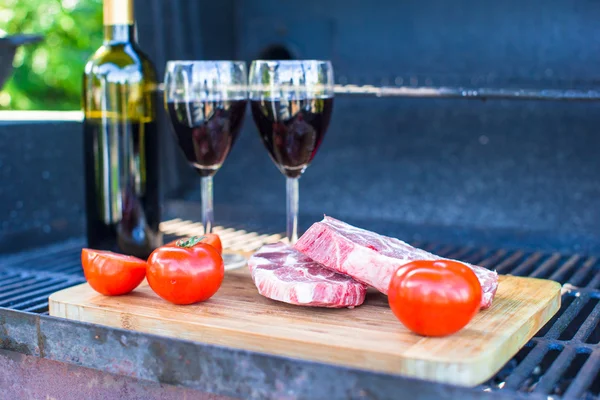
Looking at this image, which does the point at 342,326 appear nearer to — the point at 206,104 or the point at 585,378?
the point at 585,378

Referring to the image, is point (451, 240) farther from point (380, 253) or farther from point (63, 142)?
point (63, 142)

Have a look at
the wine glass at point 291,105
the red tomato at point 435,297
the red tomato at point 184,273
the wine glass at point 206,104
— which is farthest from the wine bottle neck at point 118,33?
the red tomato at point 435,297

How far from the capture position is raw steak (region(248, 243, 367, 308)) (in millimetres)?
1105

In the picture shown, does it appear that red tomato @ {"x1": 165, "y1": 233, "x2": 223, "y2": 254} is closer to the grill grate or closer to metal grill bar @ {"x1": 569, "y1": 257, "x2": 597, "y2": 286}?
the grill grate

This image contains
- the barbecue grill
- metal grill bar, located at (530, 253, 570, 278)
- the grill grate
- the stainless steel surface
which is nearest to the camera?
the grill grate

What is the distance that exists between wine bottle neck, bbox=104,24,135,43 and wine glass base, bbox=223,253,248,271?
483mm

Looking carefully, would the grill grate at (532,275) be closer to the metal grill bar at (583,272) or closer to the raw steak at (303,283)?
the metal grill bar at (583,272)

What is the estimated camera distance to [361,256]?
111cm

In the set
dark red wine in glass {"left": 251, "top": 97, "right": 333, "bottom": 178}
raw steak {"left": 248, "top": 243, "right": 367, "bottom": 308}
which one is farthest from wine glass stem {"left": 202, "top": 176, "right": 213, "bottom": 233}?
raw steak {"left": 248, "top": 243, "right": 367, "bottom": 308}

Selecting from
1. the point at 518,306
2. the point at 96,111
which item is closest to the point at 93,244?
the point at 96,111

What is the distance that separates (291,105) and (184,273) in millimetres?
383

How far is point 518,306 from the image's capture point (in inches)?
44.8

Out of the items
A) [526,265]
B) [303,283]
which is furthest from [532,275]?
[303,283]

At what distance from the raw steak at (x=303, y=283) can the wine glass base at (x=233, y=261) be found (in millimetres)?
202
